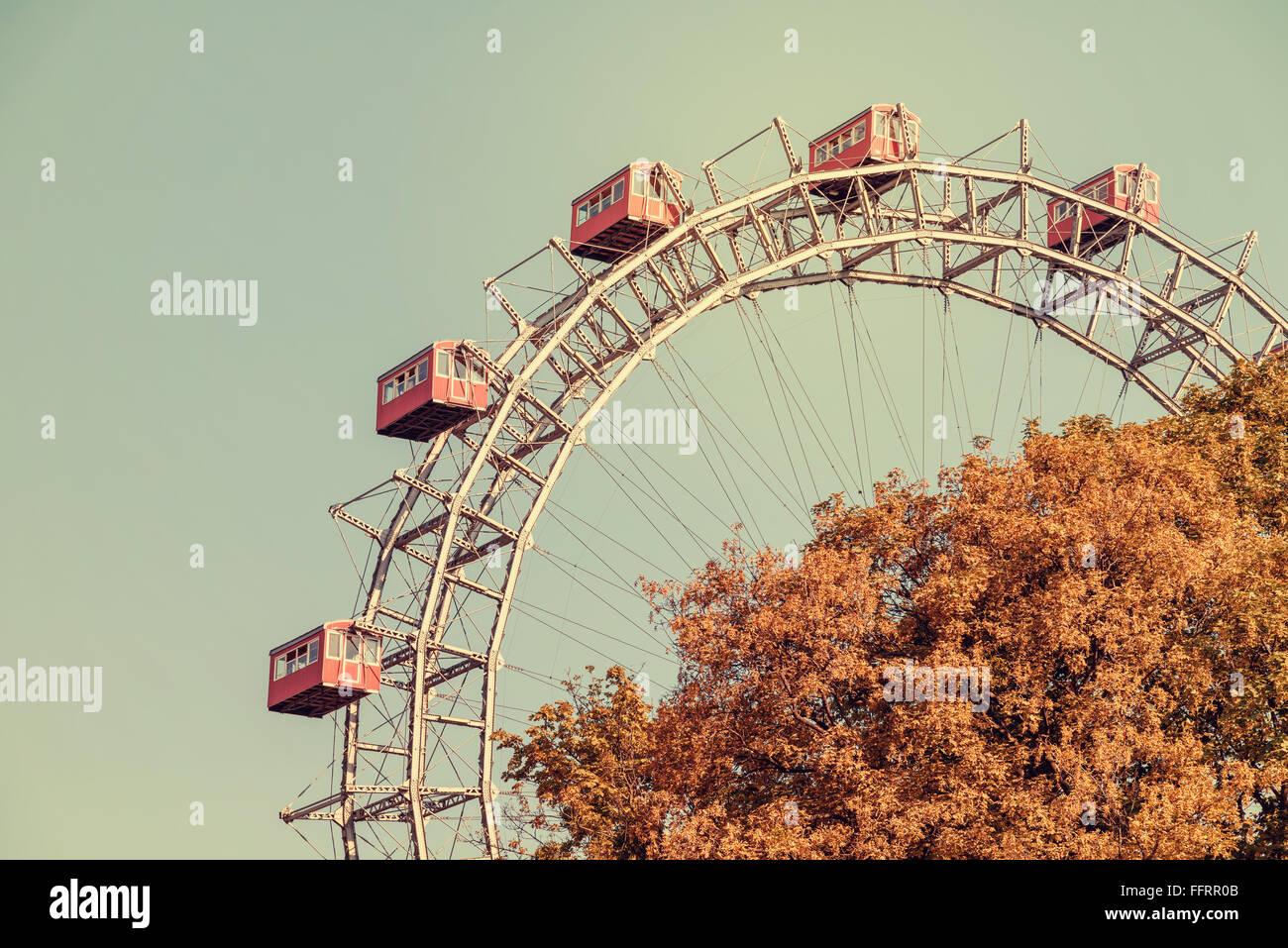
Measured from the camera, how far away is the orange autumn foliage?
3241cm

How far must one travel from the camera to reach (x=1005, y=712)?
34656 mm

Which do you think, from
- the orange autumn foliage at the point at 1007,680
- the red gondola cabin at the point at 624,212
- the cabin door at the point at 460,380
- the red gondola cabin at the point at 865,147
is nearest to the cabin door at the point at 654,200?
the red gondola cabin at the point at 624,212

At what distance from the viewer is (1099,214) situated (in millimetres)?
62406

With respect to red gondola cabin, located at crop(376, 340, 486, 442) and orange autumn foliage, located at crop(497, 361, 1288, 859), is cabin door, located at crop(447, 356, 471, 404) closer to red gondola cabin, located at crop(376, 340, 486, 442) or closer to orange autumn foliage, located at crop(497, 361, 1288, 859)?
red gondola cabin, located at crop(376, 340, 486, 442)

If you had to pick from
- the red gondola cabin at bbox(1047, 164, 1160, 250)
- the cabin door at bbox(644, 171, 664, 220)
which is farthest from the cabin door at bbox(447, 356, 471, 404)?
the red gondola cabin at bbox(1047, 164, 1160, 250)

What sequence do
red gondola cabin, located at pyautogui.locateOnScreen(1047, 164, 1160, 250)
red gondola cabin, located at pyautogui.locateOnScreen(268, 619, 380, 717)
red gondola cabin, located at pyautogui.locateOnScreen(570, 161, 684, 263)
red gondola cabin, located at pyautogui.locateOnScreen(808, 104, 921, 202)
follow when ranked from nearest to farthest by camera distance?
red gondola cabin, located at pyautogui.locateOnScreen(570, 161, 684, 263), red gondola cabin, located at pyautogui.locateOnScreen(268, 619, 380, 717), red gondola cabin, located at pyautogui.locateOnScreen(808, 104, 921, 202), red gondola cabin, located at pyautogui.locateOnScreen(1047, 164, 1160, 250)

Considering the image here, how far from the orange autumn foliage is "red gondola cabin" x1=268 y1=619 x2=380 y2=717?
1780 centimetres

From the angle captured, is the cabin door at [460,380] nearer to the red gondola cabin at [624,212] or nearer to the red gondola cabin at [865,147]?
the red gondola cabin at [624,212]

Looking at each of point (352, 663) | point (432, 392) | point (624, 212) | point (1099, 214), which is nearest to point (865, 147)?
point (624, 212)

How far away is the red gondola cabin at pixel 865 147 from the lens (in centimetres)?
5488

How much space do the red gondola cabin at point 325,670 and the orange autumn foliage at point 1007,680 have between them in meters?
17.8

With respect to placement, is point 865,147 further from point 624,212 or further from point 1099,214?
point 1099,214
